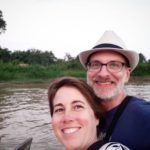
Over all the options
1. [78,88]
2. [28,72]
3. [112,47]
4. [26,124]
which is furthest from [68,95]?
[28,72]

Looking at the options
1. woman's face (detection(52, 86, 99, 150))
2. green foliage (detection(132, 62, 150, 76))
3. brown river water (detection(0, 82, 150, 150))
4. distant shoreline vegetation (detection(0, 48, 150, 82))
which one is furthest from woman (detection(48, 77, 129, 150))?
green foliage (detection(132, 62, 150, 76))

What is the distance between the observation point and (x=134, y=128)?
2424 millimetres

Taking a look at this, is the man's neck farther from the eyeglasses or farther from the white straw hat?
the white straw hat

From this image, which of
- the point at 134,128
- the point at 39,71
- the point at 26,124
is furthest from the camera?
the point at 39,71

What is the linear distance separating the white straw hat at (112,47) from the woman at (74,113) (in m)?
0.48

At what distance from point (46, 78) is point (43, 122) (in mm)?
24841

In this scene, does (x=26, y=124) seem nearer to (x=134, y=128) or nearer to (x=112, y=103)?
(x=112, y=103)

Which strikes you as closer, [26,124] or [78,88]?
[78,88]

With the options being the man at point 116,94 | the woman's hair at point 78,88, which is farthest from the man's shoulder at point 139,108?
the woman's hair at point 78,88

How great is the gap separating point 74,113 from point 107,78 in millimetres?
582

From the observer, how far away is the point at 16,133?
35.9ft

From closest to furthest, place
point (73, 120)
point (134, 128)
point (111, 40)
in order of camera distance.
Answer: point (73, 120) < point (134, 128) < point (111, 40)

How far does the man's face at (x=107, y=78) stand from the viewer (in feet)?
8.80

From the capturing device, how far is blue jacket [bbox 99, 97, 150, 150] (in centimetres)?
240
